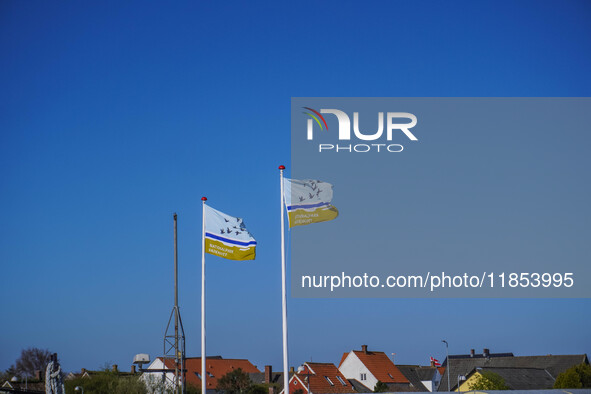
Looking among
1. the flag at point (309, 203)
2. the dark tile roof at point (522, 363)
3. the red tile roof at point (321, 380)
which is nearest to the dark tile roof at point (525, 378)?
the dark tile roof at point (522, 363)

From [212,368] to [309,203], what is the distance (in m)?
65.9

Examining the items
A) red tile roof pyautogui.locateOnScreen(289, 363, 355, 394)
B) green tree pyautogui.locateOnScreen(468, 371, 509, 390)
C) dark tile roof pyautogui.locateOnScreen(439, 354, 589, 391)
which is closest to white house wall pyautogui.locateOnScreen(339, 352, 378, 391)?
red tile roof pyautogui.locateOnScreen(289, 363, 355, 394)

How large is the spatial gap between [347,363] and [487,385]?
23.4 metres

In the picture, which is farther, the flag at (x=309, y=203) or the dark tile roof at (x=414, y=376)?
the dark tile roof at (x=414, y=376)

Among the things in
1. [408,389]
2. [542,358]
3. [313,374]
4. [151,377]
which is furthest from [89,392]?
[542,358]

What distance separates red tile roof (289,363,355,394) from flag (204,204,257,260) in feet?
165

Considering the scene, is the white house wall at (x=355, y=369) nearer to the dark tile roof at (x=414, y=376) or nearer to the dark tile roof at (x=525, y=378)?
the dark tile roof at (x=414, y=376)

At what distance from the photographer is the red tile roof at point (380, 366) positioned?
94.6 meters

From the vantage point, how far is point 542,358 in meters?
102

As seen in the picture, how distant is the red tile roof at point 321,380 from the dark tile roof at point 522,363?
14.8 meters

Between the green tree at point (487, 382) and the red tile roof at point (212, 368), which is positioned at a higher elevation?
the red tile roof at point (212, 368)

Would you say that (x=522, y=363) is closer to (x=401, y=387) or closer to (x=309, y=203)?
(x=401, y=387)

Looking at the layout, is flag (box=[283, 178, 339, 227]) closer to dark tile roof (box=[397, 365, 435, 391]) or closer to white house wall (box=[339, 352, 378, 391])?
white house wall (box=[339, 352, 378, 391])

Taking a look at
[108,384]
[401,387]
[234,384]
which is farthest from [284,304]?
[401,387]
